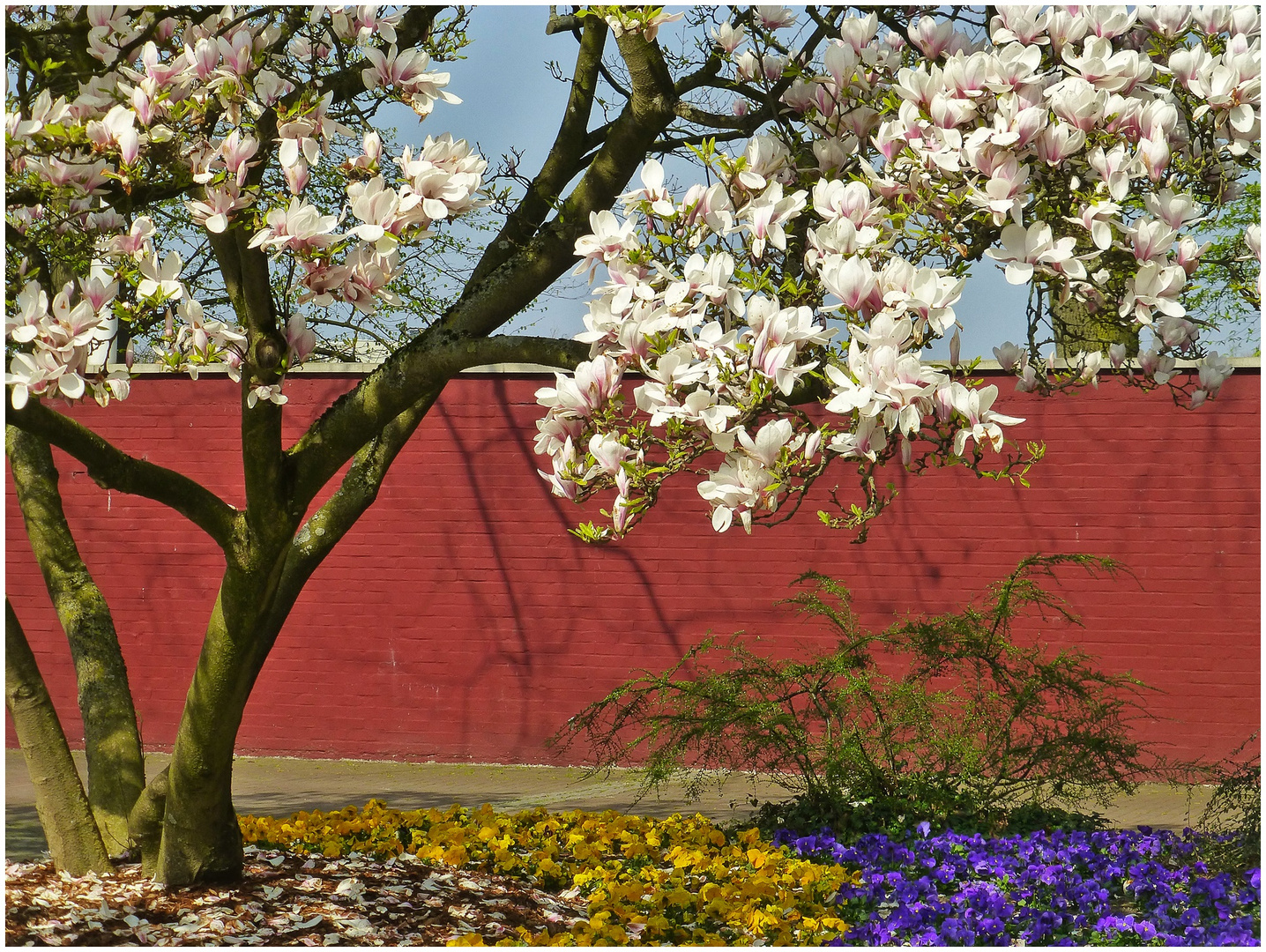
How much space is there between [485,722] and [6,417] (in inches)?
232

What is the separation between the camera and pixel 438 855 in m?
4.94

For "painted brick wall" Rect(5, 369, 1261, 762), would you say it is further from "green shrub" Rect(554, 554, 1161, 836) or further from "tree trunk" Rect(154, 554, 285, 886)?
"tree trunk" Rect(154, 554, 285, 886)

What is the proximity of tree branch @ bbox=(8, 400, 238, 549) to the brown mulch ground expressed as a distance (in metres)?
1.36

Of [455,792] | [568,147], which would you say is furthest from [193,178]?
[455,792]

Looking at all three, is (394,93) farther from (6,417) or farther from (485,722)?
(485,722)

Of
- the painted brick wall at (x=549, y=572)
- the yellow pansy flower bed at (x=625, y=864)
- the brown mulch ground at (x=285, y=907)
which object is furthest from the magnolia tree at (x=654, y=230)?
the painted brick wall at (x=549, y=572)

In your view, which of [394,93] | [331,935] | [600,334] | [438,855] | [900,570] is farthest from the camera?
[900,570]

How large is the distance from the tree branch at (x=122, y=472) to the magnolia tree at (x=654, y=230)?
Result: 0.01 m

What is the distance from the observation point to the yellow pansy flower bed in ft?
13.2

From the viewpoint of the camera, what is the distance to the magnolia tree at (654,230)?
→ 2.59 meters

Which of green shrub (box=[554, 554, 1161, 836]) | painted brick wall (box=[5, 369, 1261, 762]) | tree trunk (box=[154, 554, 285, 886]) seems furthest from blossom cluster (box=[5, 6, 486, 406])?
painted brick wall (box=[5, 369, 1261, 762])

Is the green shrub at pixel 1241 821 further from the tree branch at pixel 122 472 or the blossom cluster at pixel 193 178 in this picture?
the tree branch at pixel 122 472

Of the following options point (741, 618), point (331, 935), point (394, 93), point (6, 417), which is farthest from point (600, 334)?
point (741, 618)

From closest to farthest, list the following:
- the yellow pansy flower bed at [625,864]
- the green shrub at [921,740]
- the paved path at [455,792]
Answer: the yellow pansy flower bed at [625,864]
the green shrub at [921,740]
the paved path at [455,792]
